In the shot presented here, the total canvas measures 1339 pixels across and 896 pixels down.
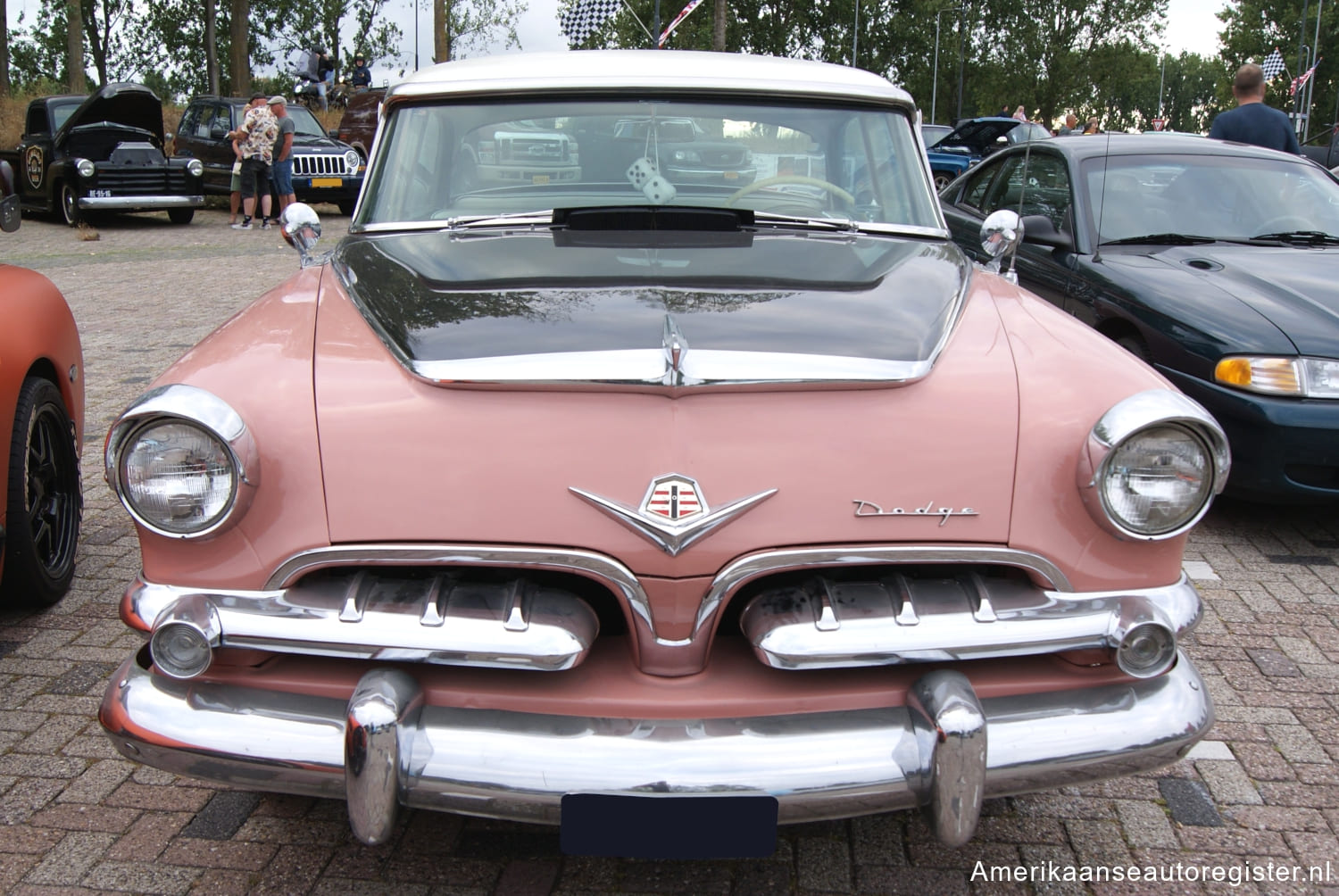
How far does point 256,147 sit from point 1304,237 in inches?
485

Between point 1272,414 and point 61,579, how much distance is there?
433cm

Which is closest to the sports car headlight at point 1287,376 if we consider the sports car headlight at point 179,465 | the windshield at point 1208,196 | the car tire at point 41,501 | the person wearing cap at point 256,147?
the windshield at point 1208,196

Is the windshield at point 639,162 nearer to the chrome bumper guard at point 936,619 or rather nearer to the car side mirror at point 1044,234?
the chrome bumper guard at point 936,619

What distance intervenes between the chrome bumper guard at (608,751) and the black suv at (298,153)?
14215 mm

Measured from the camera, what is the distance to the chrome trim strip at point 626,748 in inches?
73.1

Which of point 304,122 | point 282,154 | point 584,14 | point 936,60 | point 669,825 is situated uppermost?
point 936,60

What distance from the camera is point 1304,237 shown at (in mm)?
5430

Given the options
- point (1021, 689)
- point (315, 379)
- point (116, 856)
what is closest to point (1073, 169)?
point (1021, 689)

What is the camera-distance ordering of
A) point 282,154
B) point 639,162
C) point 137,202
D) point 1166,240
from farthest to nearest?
point 137,202 → point 282,154 → point 1166,240 → point 639,162

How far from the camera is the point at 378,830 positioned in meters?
1.88

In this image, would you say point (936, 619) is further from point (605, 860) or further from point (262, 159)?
point (262, 159)

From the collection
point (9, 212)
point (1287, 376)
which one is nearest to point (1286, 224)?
point (1287, 376)

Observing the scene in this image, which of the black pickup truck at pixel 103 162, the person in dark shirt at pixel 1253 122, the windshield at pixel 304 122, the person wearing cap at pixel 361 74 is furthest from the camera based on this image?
the person wearing cap at pixel 361 74

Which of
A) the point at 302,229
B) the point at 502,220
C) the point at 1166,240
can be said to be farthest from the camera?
the point at 1166,240
